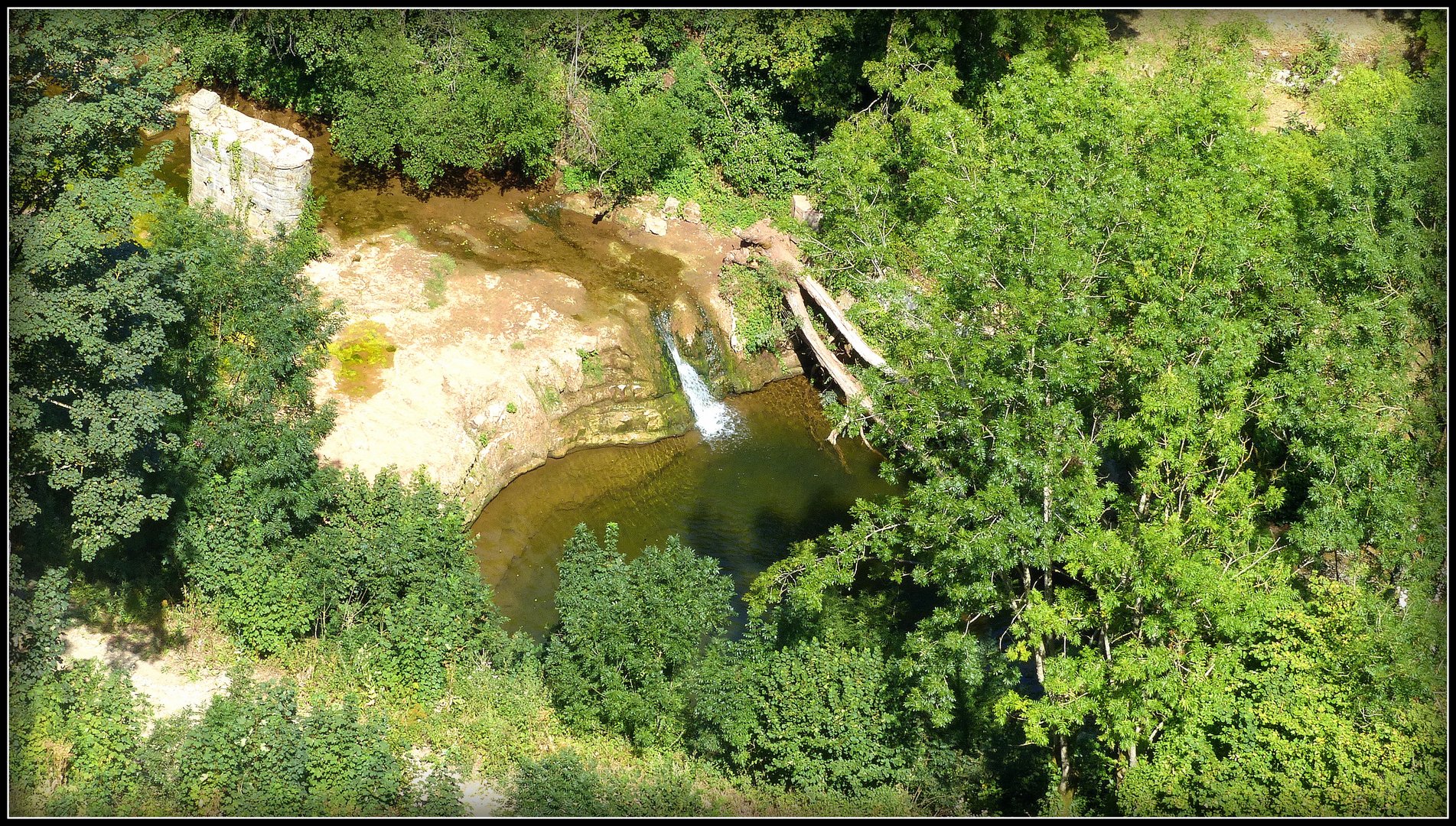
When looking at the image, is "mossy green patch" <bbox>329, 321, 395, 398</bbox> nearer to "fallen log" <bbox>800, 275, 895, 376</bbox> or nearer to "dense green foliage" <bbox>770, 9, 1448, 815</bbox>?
"fallen log" <bbox>800, 275, 895, 376</bbox>

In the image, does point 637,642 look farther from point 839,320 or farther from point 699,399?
point 839,320

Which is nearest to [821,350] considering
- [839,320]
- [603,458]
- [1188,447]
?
[839,320]

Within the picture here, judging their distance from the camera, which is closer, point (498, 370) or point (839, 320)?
point (498, 370)

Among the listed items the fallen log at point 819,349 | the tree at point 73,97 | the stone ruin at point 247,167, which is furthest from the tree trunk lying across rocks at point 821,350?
the tree at point 73,97

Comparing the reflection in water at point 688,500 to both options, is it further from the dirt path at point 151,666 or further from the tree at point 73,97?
the tree at point 73,97

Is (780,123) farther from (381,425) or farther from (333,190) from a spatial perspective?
(381,425)

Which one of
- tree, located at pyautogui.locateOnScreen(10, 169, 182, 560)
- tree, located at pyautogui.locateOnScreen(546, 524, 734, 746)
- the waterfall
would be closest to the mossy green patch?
the waterfall

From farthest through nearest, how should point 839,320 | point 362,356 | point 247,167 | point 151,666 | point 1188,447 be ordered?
point 839,320, point 247,167, point 362,356, point 151,666, point 1188,447

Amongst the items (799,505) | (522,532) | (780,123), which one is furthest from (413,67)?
(799,505)
